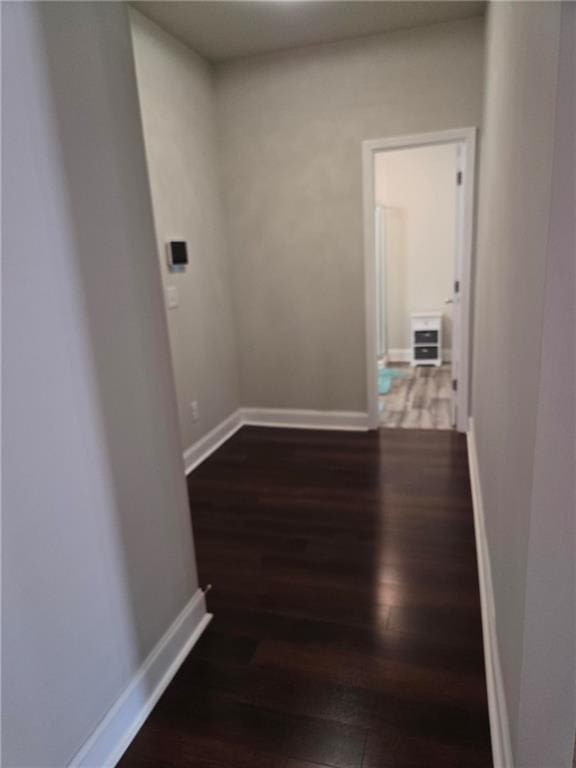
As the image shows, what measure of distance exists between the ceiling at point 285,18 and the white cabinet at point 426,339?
10.7ft

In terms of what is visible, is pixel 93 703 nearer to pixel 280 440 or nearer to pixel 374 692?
pixel 374 692

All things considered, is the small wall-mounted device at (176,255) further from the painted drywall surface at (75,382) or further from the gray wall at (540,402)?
the gray wall at (540,402)

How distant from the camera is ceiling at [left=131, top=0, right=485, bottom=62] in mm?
2812

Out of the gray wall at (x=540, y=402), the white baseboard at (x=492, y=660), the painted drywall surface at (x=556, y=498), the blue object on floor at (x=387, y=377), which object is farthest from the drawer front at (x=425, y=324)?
the painted drywall surface at (x=556, y=498)

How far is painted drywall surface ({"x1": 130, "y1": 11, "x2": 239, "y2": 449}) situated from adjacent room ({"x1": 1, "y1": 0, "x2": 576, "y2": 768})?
0.03 meters

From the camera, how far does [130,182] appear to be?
4.74 feet

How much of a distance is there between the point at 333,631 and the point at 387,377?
396 cm

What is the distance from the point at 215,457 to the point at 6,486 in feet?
8.55

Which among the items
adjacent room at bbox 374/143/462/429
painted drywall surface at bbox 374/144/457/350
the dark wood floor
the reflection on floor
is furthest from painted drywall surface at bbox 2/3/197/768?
painted drywall surface at bbox 374/144/457/350

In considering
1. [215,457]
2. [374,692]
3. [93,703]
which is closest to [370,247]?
[215,457]

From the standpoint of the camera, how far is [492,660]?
157 cm

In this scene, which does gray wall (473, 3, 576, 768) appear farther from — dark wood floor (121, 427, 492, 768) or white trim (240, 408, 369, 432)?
white trim (240, 408, 369, 432)

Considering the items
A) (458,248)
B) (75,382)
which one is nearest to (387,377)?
(458,248)

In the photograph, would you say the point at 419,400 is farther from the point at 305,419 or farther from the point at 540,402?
the point at 540,402
